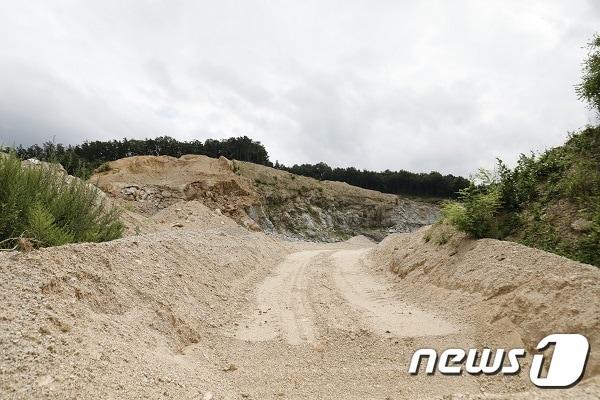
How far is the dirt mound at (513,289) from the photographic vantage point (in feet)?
18.3

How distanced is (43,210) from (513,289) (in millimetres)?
8094

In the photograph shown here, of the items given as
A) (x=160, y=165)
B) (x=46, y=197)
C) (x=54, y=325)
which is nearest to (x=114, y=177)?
(x=160, y=165)

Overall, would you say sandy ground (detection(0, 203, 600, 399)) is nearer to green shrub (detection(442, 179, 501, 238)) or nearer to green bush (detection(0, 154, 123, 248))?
green shrub (detection(442, 179, 501, 238))

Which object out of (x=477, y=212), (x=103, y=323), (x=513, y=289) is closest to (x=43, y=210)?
(x=103, y=323)

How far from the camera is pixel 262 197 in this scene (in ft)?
153

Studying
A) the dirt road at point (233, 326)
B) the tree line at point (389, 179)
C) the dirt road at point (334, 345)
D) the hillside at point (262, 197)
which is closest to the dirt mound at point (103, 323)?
the dirt road at point (233, 326)

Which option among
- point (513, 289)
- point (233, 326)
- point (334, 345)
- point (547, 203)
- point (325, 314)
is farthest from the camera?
point (547, 203)

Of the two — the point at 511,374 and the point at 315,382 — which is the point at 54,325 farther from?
the point at 511,374

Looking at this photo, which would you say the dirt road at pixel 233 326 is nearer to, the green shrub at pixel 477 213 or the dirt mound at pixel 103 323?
the dirt mound at pixel 103 323

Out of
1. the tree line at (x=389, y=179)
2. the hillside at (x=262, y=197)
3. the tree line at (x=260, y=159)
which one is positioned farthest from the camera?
the tree line at (x=389, y=179)

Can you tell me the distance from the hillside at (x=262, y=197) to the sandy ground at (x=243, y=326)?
13.3m

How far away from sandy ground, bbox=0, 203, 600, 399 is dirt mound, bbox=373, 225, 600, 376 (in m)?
0.03

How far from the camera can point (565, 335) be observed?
5383 millimetres

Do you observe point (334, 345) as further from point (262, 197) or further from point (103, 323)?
point (262, 197)
